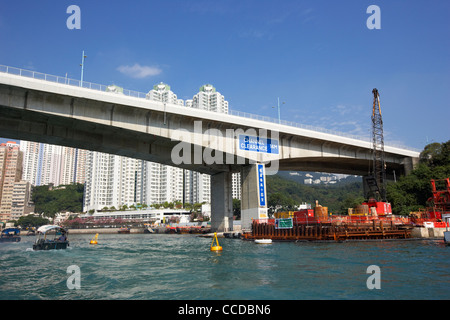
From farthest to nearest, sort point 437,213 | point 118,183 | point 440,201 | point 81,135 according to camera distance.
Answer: point 118,183 < point 440,201 < point 437,213 < point 81,135

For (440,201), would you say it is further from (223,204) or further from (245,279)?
(245,279)

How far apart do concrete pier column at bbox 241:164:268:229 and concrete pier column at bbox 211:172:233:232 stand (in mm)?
6425

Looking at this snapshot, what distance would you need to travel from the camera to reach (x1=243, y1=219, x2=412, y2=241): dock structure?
109 feet

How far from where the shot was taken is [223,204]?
51.0 m

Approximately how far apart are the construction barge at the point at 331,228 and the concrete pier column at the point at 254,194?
3548 millimetres

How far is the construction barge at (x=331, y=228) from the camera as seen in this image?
33.4 m

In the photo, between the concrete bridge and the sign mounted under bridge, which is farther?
the sign mounted under bridge

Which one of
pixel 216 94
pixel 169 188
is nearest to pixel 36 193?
pixel 169 188

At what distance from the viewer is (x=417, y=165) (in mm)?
60656

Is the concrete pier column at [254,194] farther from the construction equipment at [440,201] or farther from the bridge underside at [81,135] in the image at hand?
the construction equipment at [440,201]

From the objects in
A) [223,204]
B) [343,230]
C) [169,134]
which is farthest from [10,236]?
[343,230]

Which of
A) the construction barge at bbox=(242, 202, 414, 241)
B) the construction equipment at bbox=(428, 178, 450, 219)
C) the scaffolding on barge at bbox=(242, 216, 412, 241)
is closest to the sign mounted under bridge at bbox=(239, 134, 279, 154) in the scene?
the construction barge at bbox=(242, 202, 414, 241)

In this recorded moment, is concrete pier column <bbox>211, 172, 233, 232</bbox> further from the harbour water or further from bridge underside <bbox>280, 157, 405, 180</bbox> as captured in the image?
the harbour water

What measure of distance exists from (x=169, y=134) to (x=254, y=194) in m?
15.1
